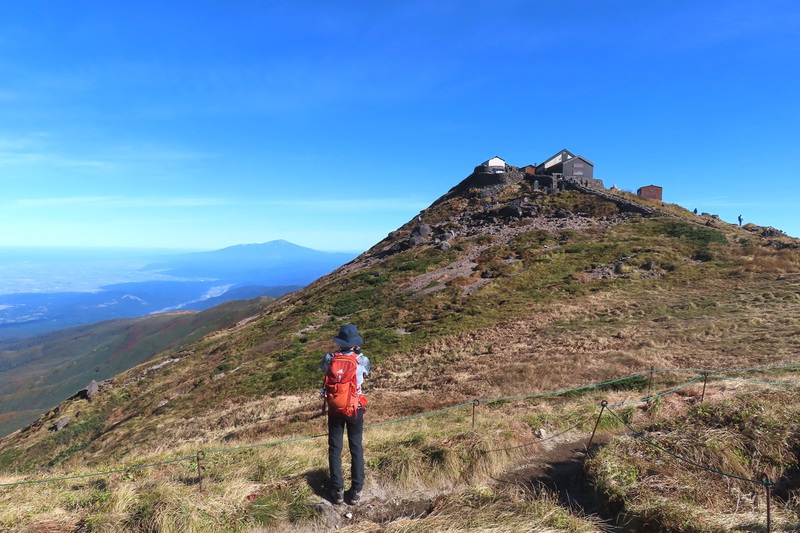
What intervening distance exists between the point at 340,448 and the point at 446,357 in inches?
623

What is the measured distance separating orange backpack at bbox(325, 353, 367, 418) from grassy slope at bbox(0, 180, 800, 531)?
1772 mm

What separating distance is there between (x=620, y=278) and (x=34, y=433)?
47063 millimetres

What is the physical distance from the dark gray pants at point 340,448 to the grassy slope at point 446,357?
68 centimetres

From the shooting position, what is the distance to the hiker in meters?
6.16

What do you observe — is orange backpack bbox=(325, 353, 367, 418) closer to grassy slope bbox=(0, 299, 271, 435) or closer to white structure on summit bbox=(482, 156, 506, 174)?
white structure on summit bbox=(482, 156, 506, 174)

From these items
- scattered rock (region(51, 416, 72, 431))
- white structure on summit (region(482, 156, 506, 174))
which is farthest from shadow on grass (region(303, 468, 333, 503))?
white structure on summit (region(482, 156, 506, 174))

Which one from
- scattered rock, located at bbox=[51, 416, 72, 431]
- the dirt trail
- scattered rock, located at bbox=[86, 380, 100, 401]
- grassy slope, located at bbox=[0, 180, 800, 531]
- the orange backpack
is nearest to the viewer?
the orange backpack

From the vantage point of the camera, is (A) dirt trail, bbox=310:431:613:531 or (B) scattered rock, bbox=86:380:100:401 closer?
(A) dirt trail, bbox=310:431:613:531

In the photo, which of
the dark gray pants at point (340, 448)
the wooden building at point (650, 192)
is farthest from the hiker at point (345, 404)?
the wooden building at point (650, 192)

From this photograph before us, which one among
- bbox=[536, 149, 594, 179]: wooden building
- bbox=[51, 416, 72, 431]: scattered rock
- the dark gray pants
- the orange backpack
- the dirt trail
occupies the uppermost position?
bbox=[536, 149, 594, 179]: wooden building

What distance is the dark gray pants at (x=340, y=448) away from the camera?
6355 mm

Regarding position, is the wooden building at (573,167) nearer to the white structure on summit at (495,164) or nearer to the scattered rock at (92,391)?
the white structure on summit at (495,164)

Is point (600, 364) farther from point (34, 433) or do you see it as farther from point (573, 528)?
point (34, 433)

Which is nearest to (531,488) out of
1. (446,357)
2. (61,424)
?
(446,357)
